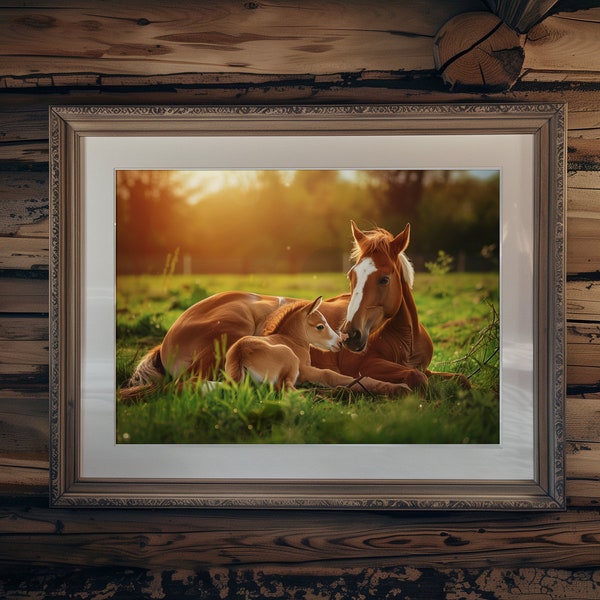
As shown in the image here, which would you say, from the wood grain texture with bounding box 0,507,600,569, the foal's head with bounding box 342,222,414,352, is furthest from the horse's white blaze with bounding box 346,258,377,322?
the wood grain texture with bounding box 0,507,600,569

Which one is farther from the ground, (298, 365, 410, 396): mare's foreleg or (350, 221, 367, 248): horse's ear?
(350, 221, 367, 248): horse's ear

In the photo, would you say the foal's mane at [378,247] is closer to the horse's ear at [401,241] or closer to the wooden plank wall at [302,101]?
the horse's ear at [401,241]

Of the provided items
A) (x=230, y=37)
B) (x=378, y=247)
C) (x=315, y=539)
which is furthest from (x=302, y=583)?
(x=230, y=37)

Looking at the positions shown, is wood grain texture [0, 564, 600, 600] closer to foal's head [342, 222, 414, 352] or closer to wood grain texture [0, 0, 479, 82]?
foal's head [342, 222, 414, 352]

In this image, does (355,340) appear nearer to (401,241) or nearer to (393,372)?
(393,372)

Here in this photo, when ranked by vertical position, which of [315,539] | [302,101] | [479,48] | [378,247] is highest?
[479,48]

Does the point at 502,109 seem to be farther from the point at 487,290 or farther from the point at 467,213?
the point at 487,290

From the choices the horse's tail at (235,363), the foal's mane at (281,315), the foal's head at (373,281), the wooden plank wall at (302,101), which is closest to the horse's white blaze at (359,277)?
the foal's head at (373,281)
